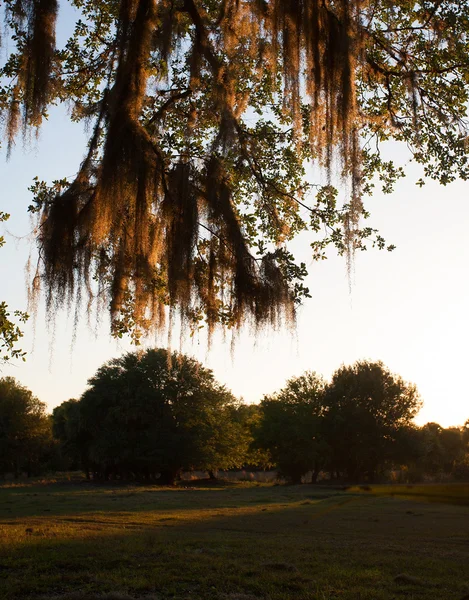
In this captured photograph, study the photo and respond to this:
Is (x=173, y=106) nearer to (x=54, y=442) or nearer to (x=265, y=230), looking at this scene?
(x=265, y=230)

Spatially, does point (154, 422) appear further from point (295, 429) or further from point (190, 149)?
point (190, 149)

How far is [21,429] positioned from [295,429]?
69.2 ft

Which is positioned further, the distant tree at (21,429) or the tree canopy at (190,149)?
the distant tree at (21,429)

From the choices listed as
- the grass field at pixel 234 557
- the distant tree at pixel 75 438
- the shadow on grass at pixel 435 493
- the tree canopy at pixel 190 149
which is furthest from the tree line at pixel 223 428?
the shadow on grass at pixel 435 493

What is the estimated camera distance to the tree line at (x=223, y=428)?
1661 inches

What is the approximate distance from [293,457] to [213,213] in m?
39.0

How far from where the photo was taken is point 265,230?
10562 mm

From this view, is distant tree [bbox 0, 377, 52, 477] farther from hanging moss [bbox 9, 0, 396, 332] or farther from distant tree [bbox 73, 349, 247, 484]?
hanging moss [bbox 9, 0, 396, 332]

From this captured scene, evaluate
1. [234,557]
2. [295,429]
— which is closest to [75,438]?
[295,429]

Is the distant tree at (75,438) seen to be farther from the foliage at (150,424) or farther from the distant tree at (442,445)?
the distant tree at (442,445)

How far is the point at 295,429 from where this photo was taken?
145 ft

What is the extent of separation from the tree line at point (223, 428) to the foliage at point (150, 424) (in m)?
0.07

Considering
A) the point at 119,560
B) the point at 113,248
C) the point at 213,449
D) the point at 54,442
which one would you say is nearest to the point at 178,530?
the point at 119,560

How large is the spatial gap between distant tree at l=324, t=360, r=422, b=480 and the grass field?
87.3 feet
